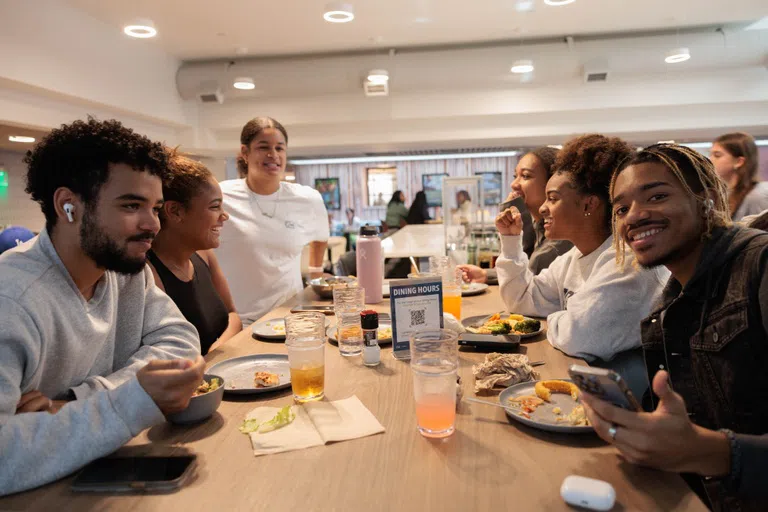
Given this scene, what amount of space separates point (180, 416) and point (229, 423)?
0.34ft

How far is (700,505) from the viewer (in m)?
0.84

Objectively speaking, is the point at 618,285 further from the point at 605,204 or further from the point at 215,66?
the point at 215,66

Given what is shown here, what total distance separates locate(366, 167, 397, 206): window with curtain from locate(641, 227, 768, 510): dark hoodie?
13.8 metres

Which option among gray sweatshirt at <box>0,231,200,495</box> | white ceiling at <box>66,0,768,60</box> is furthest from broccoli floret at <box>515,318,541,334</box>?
white ceiling at <box>66,0,768,60</box>

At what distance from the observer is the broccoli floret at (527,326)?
1878 mm

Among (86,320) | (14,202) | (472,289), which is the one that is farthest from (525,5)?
(14,202)

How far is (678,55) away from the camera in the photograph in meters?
6.27

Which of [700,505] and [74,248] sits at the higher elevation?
[74,248]

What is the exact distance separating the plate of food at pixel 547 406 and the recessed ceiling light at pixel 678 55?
6362 millimetres

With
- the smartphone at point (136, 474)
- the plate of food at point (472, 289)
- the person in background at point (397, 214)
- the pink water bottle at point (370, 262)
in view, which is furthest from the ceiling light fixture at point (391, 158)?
the smartphone at point (136, 474)

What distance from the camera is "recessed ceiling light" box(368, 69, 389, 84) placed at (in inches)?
267

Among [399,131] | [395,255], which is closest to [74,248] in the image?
[395,255]

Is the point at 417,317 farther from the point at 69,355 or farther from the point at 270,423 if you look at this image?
the point at 69,355

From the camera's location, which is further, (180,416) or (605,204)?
(605,204)
